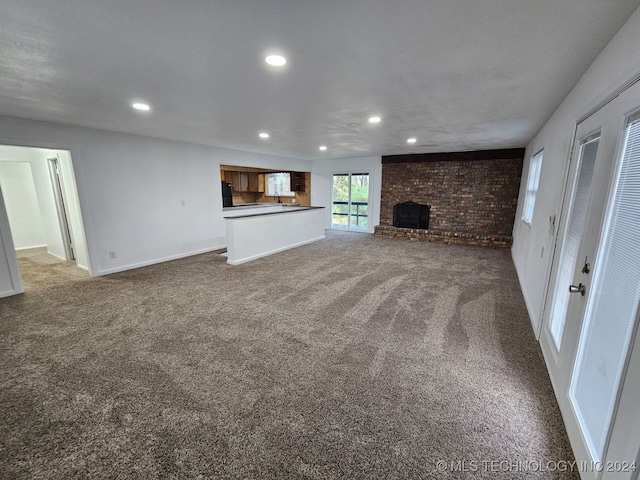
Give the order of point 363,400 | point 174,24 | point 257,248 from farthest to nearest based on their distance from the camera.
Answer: point 257,248 < point 363,400 < point 174,24

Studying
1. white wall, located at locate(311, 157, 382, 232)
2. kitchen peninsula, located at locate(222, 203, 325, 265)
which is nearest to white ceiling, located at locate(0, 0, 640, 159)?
kitchen peninsula, located at locate(222, 203, 325, 265)

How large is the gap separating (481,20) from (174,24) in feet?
5.48

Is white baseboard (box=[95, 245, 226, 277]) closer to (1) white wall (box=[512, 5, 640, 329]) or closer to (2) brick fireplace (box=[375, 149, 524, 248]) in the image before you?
(2) brick fireplace (box=[375, 149, 524, 248])

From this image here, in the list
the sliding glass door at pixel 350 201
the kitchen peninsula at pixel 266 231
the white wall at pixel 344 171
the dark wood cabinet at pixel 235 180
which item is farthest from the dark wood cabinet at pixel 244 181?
the sliding glass door at pixel 350 201

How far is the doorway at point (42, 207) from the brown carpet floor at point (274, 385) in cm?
149

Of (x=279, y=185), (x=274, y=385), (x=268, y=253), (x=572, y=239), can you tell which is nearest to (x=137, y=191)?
(x=268, y=253)

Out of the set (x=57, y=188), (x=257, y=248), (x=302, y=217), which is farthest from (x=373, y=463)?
(x=57, y=188)

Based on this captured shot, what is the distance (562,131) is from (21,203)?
936 centimetres

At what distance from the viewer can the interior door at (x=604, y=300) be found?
1092mm

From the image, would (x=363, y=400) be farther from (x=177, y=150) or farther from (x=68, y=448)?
(x=177, y=150)

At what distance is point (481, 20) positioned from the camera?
1395 millimetres

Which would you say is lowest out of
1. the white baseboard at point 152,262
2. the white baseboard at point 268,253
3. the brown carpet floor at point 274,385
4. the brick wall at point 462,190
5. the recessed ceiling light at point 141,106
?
the brown carpet floor at point 274,385

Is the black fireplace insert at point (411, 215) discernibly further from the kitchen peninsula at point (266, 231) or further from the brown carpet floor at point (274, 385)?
the brown carpet floor at point (274, 385)

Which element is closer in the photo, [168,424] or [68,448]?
[68,448]
